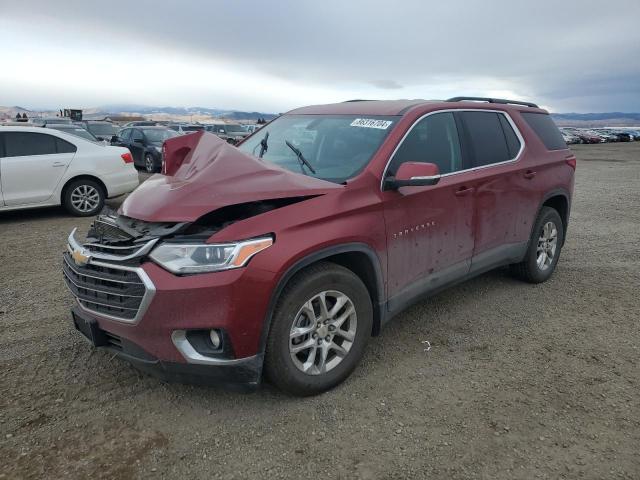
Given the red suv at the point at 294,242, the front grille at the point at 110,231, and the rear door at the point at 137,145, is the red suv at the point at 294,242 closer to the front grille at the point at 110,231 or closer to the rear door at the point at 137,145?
the front grille at the point at 110,231

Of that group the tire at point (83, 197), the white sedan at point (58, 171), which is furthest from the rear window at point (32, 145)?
the tire at point (83, 197)

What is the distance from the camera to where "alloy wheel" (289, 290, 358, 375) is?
9.64 feet

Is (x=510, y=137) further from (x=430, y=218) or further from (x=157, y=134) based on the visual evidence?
(x=157, y=134)

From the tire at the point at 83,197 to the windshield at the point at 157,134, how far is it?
7.73 meters

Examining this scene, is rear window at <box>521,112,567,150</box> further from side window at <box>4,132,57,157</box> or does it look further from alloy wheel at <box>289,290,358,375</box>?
side window at <box>4,132,57,157</box>

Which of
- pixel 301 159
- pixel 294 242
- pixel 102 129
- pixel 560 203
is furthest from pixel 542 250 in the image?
pixel 102 129

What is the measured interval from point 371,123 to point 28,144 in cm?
664

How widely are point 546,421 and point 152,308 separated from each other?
230 centimetres

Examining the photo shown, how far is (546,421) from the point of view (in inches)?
113

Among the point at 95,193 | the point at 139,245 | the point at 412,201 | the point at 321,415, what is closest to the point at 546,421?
the point at 321,415

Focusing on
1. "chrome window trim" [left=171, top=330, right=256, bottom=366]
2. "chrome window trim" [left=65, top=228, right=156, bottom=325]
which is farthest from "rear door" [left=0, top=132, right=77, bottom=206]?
"chrome window trim" [left=171, top=330, right=256, bottom=366]

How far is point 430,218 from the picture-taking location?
3607 mm

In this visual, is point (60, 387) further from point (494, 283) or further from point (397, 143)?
point (494, 283)

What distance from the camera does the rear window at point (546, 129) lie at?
500 cm
